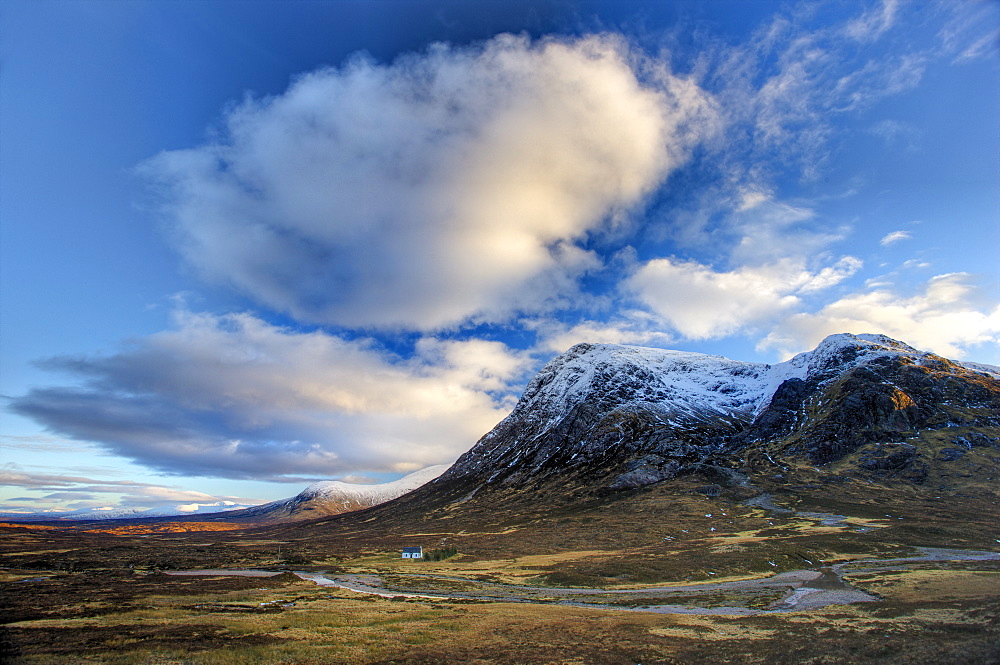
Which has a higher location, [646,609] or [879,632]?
[879,632]

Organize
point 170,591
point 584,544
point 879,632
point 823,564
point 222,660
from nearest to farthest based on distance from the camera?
point 222,660 < point 879,632 < point 170,591 < point 823,564 < point 584,544

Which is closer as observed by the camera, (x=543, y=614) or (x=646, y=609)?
(x=543, y=614)

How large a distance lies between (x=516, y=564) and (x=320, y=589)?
1890 inches

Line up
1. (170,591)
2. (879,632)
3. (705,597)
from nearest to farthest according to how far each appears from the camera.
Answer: (879,632) < (705,597) < (170,591)

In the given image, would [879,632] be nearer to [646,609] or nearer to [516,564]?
[646,609]

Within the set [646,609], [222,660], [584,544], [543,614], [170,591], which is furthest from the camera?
[584,544]

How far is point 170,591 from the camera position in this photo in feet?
227

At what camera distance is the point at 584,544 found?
434ft

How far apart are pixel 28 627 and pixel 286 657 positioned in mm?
28984

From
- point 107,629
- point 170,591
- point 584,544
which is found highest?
point 107,629

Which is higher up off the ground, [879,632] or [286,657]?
[286,657]

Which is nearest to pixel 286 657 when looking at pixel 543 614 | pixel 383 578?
pixel 543 614

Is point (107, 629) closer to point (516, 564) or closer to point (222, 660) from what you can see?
point (222, 660)

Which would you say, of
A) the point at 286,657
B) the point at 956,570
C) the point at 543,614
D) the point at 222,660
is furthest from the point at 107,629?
the point at 956,570
